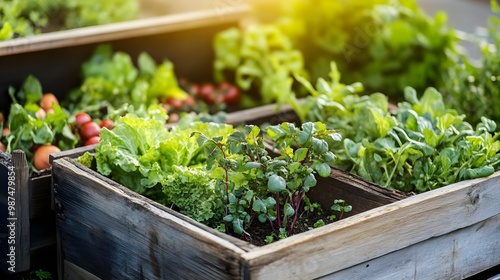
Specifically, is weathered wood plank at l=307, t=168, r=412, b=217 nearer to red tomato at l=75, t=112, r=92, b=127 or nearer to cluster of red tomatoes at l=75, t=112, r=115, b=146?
cluster of red tomatoes at l=75, t=112, r=115, b=146

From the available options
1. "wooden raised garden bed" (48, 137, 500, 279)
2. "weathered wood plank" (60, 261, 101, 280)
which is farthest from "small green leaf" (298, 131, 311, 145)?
"weathered wood plank" (60, 261, 101, 280)

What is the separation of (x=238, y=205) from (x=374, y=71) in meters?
2.10

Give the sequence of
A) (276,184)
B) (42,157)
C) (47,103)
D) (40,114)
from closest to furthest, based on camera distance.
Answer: (276,184) → (42,157) → (40,114) → (47,103)

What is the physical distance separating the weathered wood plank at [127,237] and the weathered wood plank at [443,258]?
1.19 feet

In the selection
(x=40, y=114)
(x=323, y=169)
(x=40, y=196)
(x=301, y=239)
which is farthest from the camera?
(x=40, y=114)

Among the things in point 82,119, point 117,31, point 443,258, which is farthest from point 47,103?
point 443,258

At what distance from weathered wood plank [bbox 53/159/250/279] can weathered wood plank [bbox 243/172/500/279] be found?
0.40 feet

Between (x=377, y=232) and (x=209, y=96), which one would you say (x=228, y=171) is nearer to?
(x=377, y=232)

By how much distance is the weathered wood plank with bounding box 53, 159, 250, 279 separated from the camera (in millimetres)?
2232

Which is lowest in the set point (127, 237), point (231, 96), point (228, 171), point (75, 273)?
point (75, 273)

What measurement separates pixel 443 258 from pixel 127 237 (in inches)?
41.2

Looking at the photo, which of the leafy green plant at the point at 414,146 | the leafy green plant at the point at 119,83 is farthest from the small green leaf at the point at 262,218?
the leafy green plant at the point at 119,83

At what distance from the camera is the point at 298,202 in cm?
252

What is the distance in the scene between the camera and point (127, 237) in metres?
2.51
